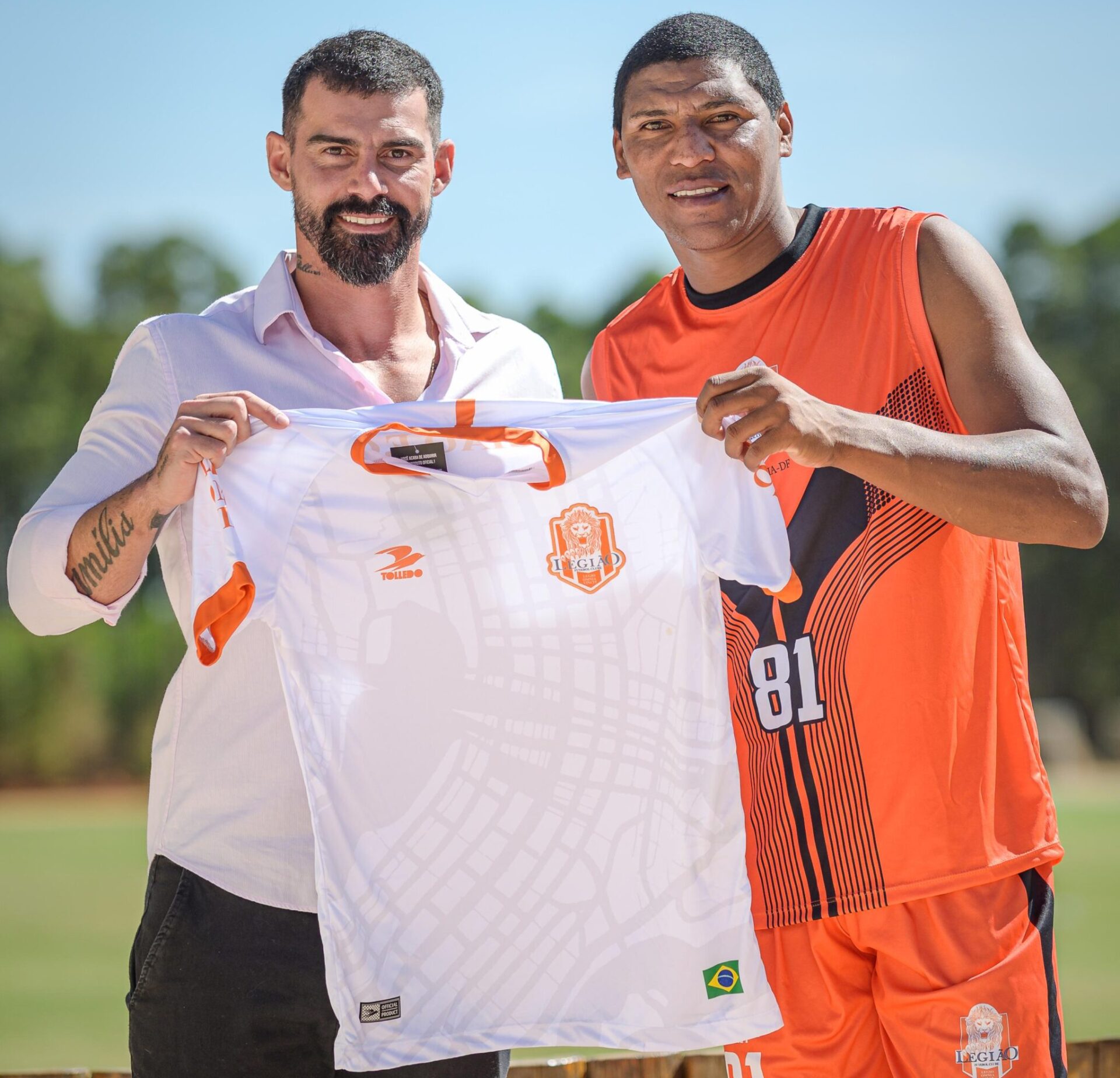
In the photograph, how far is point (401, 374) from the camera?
2.79m

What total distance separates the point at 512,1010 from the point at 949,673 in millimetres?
1072

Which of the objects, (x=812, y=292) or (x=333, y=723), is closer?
A: (x=333, y=723)

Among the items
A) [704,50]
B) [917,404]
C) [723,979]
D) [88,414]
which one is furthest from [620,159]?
[88,414]

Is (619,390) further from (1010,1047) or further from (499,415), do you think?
(1010,1047)

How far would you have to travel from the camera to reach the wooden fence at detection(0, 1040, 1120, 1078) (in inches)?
121

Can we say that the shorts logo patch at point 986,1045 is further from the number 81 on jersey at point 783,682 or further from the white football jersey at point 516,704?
the number 81 on jersey at point 783,682

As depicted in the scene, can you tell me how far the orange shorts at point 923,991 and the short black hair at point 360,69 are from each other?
6.45 feet

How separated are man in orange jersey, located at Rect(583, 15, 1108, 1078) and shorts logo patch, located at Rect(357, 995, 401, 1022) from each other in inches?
31.3

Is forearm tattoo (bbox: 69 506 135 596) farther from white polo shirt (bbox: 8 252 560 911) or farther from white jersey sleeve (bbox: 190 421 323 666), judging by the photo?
white jersey sleeve (bbox: 190 421 323 666)

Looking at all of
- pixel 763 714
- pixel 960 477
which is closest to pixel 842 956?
pixel 763 714

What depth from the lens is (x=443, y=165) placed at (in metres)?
2.96

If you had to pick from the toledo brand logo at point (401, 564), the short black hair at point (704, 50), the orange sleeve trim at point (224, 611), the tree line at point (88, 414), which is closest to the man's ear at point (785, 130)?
the short black hair at point (704, 50)

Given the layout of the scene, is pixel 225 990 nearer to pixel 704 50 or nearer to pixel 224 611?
pixel 224 611

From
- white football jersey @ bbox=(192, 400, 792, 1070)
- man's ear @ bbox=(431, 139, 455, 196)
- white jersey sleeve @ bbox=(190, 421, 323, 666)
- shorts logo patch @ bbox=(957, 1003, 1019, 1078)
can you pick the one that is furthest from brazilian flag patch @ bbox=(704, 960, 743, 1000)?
man's ear @ bbox=(431, 139, 455, 196)
